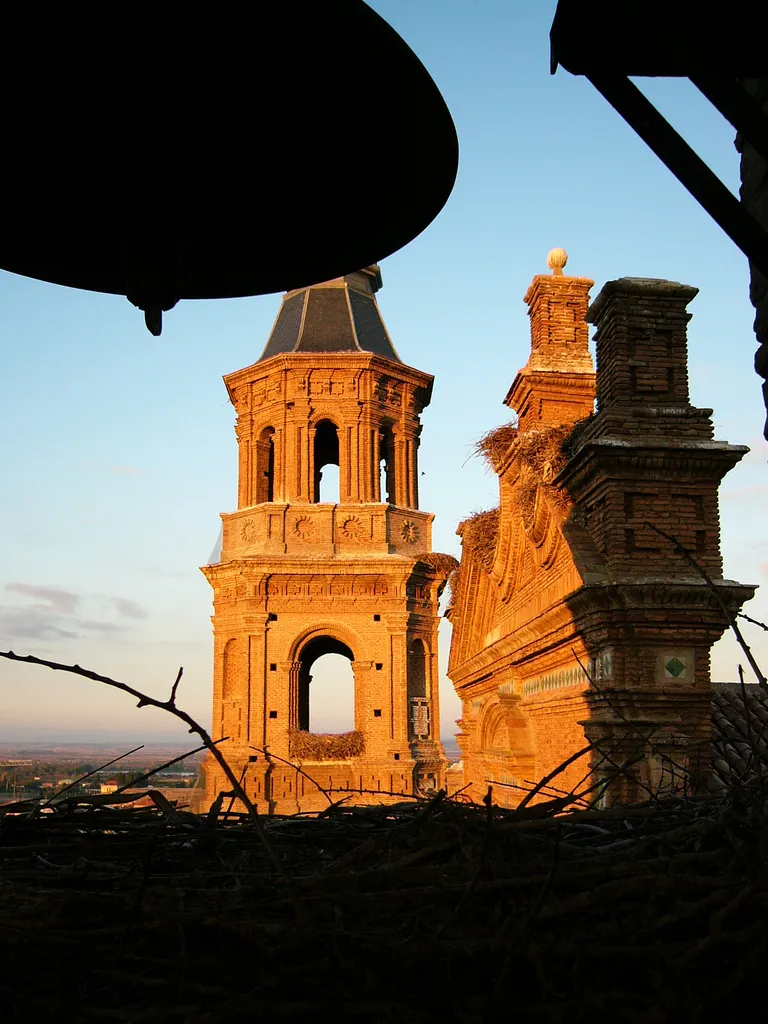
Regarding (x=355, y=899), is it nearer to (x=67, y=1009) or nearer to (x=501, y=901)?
(x=501, y=901)

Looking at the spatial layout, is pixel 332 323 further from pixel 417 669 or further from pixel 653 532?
pixel 653 532

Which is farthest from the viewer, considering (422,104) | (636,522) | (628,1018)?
(636,522)

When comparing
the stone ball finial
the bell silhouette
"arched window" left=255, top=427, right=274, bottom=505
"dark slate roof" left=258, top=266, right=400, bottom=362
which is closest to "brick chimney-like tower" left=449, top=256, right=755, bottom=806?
the stone ball finial

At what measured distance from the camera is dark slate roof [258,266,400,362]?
3030 cm

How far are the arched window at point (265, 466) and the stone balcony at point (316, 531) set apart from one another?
33.4 inches

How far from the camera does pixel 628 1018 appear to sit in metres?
1.56

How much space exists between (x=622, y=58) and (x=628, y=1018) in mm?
2690

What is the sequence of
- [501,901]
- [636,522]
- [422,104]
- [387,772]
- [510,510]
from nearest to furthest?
1. [501,901]
2. [422,104]
3. [636,522]
4. [510,510]
5. [387,772]

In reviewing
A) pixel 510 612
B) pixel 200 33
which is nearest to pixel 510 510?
pixel 510 612

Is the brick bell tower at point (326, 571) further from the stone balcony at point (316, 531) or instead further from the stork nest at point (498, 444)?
the stork nest at point (498, 444)

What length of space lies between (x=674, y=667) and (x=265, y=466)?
21571 millimetres

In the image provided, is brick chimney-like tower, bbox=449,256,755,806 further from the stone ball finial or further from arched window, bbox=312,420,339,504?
arched window, bbox=312,420,339,504

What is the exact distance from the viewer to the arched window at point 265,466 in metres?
29.8

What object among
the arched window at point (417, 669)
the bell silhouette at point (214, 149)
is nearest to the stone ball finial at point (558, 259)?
the bell silhouette at point (214, 149)
